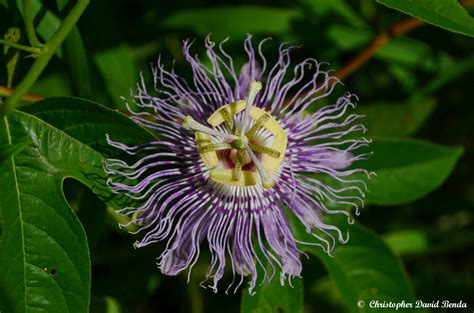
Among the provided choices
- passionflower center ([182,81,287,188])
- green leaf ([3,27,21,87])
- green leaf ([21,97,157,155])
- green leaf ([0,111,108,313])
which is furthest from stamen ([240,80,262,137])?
green leaf ([3,27,21,87])

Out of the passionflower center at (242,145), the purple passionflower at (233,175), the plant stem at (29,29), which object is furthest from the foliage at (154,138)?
the passionflower center at (242,145)

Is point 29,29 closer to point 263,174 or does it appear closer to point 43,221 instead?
point 43,221

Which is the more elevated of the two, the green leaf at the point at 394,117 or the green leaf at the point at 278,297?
the green leaf at the point at 394,117

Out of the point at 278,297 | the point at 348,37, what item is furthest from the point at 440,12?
the point at 348,37

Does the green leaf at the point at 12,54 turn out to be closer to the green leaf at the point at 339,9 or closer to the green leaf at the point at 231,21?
the green leaf at the point at 231,21

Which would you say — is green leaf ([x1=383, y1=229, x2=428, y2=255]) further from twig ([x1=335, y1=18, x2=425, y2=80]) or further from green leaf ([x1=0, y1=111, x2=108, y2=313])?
green leaf ([x1=0, y1=111, x2=108, y2=313])

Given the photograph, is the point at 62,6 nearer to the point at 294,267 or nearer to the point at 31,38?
the point at 31,38
